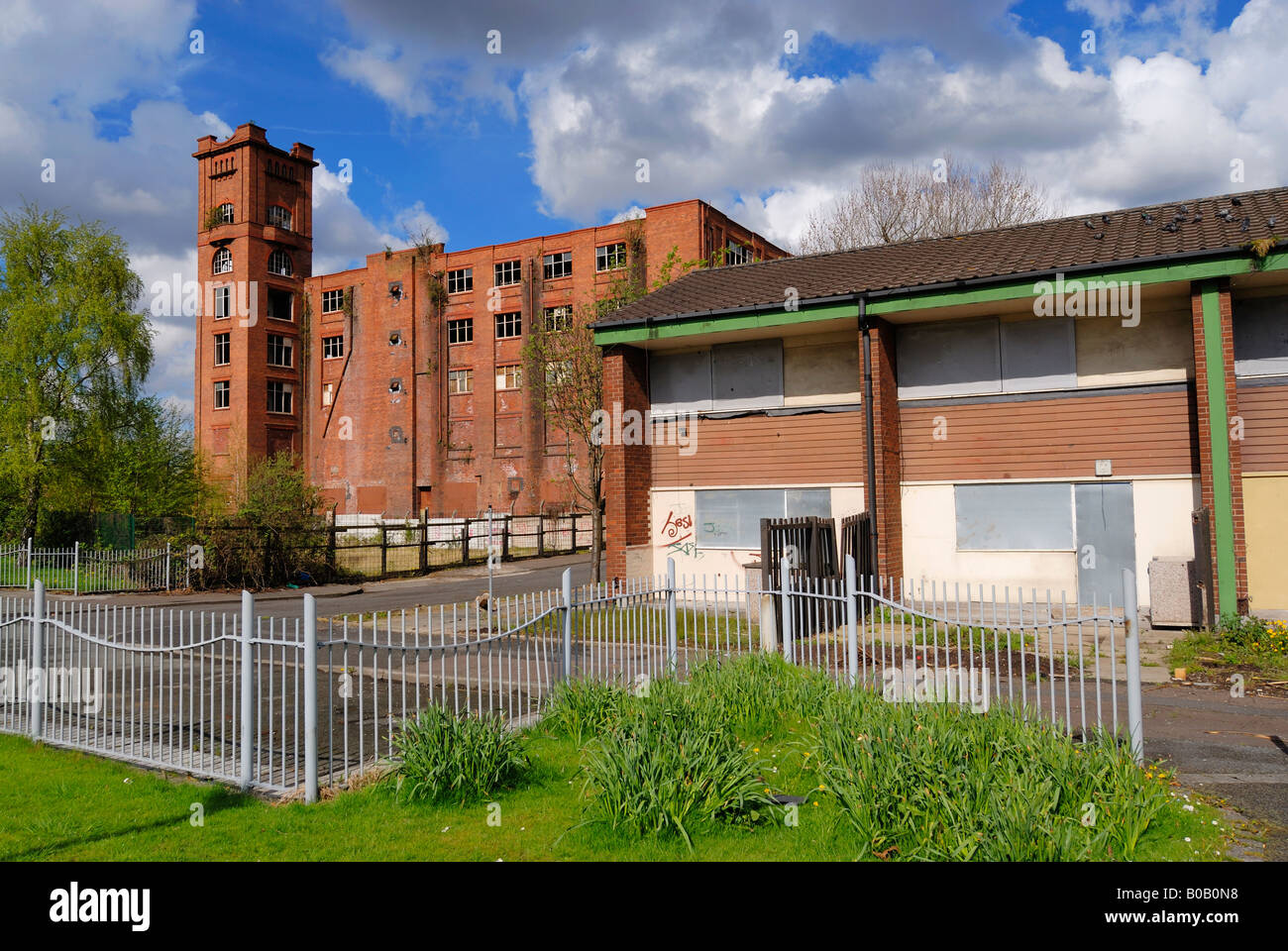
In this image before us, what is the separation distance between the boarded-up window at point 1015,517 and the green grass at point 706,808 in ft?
33.1

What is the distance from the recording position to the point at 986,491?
16312 mm

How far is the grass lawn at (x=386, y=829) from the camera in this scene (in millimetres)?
5223

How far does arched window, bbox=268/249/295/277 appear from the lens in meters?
47.9

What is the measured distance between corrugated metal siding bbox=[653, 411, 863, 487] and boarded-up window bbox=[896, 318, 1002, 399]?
1.33m

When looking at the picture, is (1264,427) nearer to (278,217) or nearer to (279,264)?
(279,264)

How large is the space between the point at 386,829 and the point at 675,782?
1884mm

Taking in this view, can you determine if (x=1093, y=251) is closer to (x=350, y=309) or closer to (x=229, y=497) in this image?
(x=229, y=497)

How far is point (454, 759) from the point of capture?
244 inches

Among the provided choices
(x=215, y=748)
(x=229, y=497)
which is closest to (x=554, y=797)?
(x=215, y=748)

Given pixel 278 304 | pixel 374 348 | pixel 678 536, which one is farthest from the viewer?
pixel 278 304

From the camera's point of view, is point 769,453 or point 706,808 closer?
point 706,808

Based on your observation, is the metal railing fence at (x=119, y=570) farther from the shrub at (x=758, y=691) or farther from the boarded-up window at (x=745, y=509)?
the shrub at (x=758, y=691)

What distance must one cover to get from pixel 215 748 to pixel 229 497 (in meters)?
24.6

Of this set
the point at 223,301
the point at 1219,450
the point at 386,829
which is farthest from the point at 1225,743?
the point at 223,301
